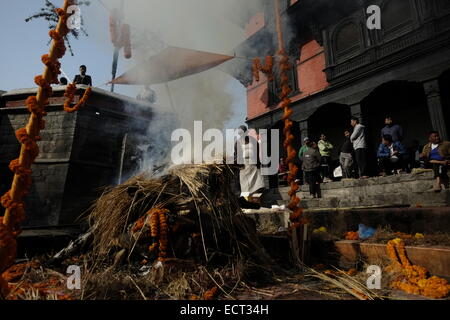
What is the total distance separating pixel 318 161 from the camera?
8.70 meters

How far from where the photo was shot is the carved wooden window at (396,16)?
10281 mm

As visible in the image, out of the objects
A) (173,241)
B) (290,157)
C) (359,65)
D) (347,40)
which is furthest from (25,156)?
(347,40)

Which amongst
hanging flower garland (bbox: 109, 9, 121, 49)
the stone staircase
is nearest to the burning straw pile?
the stone staircase

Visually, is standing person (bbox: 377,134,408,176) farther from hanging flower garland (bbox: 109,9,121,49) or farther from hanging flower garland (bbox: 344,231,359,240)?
hanging flower garland (bbox: 109,9,121,49)

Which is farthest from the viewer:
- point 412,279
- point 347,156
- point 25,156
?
point 347,156

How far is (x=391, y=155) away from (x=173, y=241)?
8.49m

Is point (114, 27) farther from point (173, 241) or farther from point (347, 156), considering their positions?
point (347, 156)

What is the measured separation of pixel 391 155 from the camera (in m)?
8.42

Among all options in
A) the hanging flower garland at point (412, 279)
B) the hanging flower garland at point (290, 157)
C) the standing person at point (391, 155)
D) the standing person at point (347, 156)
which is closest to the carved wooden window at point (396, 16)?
the standing person at point (347, 156)

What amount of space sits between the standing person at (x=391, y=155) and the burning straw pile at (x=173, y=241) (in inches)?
285

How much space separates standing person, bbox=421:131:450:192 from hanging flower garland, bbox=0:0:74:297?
745 cm

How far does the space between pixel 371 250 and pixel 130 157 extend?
9.34m

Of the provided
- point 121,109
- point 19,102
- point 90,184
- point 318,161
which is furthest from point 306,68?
point 19,102
